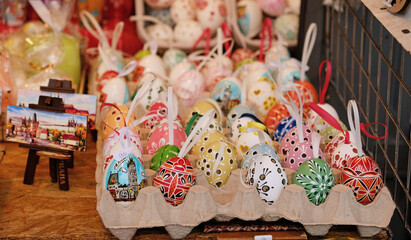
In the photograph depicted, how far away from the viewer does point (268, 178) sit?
5.73 feet

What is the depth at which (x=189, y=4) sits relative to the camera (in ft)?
11.0

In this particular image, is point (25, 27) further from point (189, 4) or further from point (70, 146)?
point (70, 146)

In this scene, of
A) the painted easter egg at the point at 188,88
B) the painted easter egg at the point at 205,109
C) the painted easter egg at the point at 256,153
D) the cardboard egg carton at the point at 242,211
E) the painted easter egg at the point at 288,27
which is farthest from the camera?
the painted easter egg at the point at 288,27

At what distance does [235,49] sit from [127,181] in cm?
178

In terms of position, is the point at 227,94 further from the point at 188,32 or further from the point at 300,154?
the point at 188,32

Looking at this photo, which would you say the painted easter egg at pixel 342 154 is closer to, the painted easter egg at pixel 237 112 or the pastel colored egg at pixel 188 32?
the painted easter egg at pixel 237 112

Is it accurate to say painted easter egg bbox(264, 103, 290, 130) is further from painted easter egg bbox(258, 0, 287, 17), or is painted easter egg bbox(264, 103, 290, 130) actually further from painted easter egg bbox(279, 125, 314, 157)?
painted easter egg bbox(258, 0, 287, 17)

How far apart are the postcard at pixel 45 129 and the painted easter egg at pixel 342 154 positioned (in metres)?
0.78

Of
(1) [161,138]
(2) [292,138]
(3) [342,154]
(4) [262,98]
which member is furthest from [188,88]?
(3) [342,154]

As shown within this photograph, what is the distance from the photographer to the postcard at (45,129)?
6.48 feet

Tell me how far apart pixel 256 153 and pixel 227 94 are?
0.70 m

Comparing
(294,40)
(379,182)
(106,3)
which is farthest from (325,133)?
(106,3)

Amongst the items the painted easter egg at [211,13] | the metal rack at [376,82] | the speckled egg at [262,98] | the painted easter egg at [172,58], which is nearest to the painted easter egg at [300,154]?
the metal rack at [376,82]

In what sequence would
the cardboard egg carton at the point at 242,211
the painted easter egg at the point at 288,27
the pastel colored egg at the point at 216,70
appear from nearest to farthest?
the cardboard egg carton at the point at 242,211 → the pastel colored egg at the point at 216,70 → the painted easter egg at the point at 288,27
